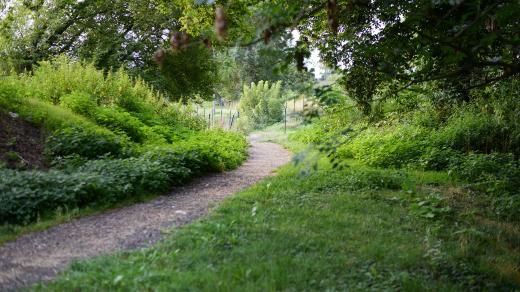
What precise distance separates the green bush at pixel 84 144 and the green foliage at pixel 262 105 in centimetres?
2573

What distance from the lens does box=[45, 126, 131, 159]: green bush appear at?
27.2ft

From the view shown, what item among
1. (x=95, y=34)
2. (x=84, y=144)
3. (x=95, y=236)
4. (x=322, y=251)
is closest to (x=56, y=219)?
Answer: (x=95, y=236)

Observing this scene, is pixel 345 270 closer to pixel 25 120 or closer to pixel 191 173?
pixel 191 173

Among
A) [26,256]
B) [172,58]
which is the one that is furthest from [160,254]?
[172,58]

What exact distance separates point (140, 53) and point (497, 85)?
14.7 m

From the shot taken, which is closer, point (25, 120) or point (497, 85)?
point (25, 120)

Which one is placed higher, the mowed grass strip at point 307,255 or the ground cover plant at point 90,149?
the ground cover plant at point 90,149

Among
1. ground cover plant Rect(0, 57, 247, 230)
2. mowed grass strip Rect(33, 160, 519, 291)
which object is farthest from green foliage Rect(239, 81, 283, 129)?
mowed grass strip Rect(33, 160, 519, 291)

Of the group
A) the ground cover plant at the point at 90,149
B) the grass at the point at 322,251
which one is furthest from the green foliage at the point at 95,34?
the grass at the point at 322,251

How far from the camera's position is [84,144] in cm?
843

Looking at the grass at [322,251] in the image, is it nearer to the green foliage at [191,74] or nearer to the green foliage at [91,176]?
the green foliage at [91,176]

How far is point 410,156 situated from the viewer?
10.5 meters

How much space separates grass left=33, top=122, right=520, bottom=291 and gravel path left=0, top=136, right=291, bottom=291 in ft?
1.09

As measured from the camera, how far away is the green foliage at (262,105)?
35.8 metres
